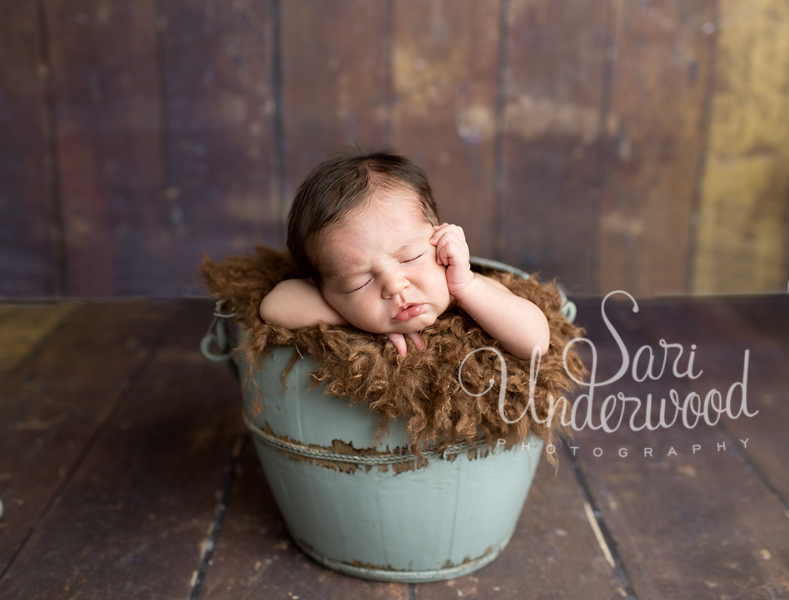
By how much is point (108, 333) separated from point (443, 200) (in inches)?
36.5

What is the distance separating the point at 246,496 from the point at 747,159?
1583 millimetres

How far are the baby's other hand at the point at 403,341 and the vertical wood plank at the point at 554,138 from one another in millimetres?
1166

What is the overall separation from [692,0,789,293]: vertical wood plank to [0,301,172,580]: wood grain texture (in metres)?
1.51

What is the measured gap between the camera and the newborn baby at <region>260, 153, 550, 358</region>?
896 millimetres

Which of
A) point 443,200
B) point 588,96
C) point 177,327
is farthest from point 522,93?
point 177,327

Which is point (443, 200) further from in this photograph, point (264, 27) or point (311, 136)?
point (264, 27)

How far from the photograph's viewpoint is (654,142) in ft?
6.49

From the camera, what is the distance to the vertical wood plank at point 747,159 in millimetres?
1901

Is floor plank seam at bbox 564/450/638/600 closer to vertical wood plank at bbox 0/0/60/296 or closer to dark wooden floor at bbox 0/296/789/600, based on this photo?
dark wooden floor at bbox 0/296/789/600

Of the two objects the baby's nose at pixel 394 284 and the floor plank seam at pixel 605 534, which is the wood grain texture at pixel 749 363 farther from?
the baby's nose at pixel 394 284

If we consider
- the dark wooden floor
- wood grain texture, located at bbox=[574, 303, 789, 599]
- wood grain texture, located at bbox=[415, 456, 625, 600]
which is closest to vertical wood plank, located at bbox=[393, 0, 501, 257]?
the dark wooden floor

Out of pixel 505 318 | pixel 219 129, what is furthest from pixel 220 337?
pixel 219 129

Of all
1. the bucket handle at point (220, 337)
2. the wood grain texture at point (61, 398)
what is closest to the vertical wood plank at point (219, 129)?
the wood grain texture at point (61, 398)

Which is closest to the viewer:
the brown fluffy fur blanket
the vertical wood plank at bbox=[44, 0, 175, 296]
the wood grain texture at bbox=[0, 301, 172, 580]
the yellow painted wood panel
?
the brown fluffy fur blanket
